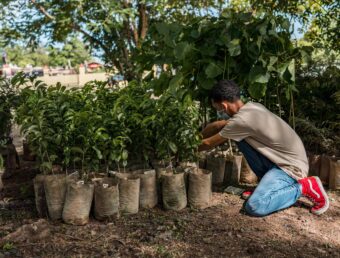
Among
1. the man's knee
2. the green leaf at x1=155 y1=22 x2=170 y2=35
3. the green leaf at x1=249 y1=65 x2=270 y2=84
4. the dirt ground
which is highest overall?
the green leaf at x1=155 y1=22 x2=170 y2=35

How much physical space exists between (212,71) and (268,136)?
711 mm

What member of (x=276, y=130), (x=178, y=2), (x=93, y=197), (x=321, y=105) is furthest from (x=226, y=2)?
(x=93, y=197)

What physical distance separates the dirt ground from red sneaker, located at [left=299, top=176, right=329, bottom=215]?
6cm

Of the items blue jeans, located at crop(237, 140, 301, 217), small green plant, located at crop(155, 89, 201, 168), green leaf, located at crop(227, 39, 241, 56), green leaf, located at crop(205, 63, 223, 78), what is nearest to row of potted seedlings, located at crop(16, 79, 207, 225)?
small green plant, located at crop(155, 89, 201, 168)

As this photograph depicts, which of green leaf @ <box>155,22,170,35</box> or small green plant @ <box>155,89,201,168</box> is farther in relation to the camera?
green leaf @ <box>155,22,170,35</box>

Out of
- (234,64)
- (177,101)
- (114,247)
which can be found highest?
(234,64)

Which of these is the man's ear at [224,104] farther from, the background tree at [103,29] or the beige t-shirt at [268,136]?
the background tree at [103,29]

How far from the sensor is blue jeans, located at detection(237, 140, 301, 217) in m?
3.04

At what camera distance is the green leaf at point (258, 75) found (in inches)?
129

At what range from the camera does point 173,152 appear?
3.30 m

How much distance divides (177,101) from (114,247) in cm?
131

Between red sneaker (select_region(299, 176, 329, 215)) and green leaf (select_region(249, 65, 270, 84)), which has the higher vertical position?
green leaf (select_region(249, 65, 270, 84))

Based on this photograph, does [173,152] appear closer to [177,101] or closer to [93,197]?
[177,101]

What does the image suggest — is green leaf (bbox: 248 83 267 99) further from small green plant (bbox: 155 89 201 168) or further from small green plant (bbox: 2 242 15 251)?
small green plant (bbox: 2 242 15 251)
